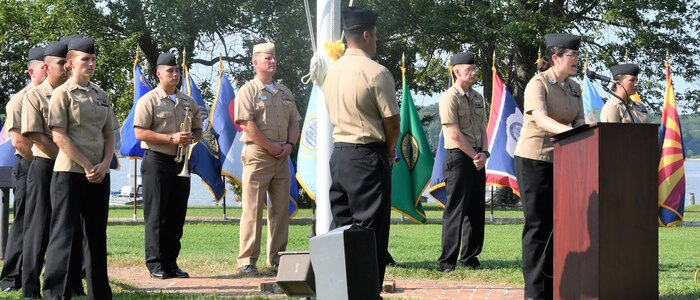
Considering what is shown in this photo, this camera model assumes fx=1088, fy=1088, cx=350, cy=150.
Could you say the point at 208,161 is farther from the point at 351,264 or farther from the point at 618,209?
the point at 351,264

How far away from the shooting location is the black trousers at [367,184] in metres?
6.85

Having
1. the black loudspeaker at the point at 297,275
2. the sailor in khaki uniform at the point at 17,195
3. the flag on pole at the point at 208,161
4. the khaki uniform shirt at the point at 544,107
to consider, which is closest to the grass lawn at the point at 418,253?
the sailor in khaki uniform at the point at 17,195

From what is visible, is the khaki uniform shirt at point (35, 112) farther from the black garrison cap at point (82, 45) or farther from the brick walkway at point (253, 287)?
the brick walkway at point (253, 287)

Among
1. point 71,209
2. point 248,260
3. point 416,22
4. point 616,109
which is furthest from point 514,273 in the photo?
point 416,22

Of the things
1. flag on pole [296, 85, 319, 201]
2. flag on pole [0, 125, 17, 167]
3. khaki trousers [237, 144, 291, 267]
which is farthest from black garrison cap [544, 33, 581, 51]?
flag on pole [0, 125, 17, 167]

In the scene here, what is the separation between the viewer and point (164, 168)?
1001 cm

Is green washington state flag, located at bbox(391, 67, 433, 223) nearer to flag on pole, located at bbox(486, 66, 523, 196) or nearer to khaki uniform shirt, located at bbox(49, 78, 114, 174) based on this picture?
flag on pole, located at bbox(486, 66, 523, 196)

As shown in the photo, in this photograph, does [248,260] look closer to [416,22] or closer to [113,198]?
[416,22]

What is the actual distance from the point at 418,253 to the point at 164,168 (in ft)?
12.1

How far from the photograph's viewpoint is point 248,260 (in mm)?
10195

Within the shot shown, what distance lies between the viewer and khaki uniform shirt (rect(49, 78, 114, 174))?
7.57 metres

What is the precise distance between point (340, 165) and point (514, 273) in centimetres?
354

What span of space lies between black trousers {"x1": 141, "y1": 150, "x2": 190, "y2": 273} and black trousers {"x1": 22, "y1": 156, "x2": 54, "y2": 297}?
1.84 metres

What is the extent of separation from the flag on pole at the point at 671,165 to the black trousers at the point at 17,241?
12202 millimetres
